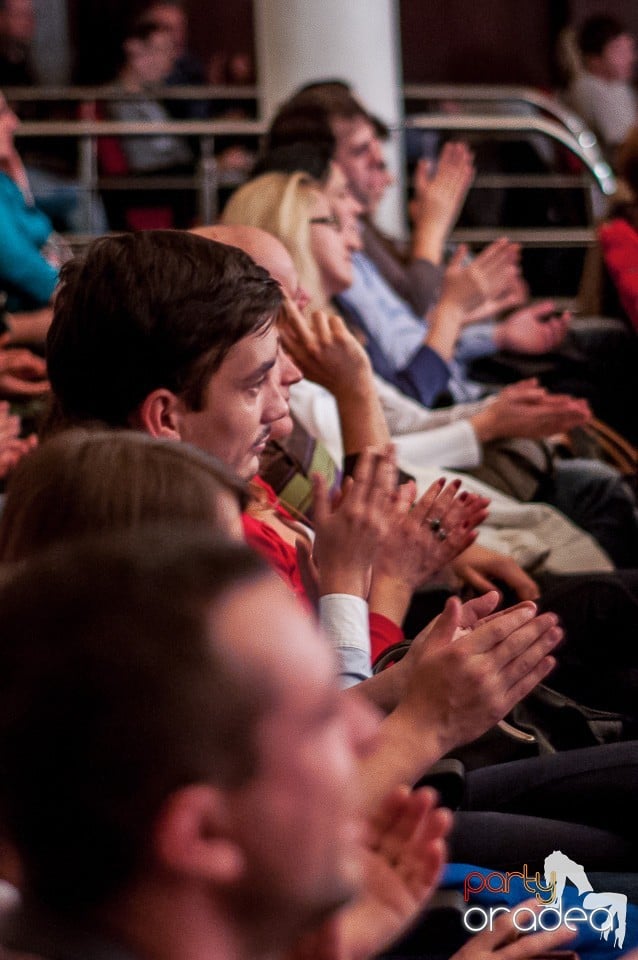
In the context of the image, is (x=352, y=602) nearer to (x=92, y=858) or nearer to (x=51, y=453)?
(x=51, y=453)

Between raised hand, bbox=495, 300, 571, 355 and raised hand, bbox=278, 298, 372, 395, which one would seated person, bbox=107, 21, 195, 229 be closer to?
raised hand, bbox=495, 300, 571, 355

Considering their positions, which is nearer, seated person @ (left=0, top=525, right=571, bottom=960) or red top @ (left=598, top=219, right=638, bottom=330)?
seated person @ (left=0, top=525, right=571, bottom=960)

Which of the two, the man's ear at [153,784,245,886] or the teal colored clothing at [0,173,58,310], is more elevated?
the man's ear at [153,784,245,886]

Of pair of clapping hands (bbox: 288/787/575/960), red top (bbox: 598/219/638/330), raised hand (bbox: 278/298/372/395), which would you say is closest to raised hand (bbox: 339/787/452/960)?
pair of clapping hands (bbox: 288/787/575/960)

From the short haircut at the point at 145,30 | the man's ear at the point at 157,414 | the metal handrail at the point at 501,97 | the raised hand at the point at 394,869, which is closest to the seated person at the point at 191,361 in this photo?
the man's ear at the point at 157,414

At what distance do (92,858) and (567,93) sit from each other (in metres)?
6.67

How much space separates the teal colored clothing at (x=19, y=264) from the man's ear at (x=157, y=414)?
163 centimetres

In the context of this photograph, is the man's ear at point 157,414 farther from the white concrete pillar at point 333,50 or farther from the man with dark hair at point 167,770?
the white concrete pillar at point 333,50

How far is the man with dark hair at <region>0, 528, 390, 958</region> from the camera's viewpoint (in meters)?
0.57

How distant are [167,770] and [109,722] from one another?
3cm

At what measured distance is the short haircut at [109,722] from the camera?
0.57m

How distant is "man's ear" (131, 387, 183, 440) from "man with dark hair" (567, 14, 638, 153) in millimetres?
5329

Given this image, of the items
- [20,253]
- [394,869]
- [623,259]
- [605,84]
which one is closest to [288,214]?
[20,253]

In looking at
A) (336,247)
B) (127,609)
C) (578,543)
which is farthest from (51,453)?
(336,247)
